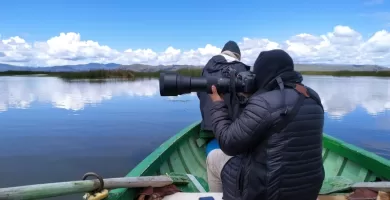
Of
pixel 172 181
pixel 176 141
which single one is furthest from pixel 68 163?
pixel 172 181

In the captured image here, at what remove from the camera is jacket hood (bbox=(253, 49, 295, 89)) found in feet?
6.19

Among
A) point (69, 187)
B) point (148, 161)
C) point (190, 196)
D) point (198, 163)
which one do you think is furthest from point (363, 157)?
point (69, 187)

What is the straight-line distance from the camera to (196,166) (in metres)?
4.77

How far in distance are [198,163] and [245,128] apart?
3184mm

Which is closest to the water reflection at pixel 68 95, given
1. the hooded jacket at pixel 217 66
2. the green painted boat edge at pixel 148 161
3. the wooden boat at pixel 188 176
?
the green painted boat edge at pixel 148 161

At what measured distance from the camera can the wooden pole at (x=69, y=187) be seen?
2160 mm

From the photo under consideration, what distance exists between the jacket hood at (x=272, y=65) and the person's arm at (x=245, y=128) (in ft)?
0.62

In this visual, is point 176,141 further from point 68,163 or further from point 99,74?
point 99,74

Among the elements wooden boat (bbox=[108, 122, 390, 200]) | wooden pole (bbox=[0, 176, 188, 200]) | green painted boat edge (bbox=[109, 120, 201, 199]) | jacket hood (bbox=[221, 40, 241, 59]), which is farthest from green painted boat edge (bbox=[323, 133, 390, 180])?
wooden pole (bbox=[0, 176, 188, 200])

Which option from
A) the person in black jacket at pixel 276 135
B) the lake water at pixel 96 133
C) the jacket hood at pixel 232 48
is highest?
the jacket hood at pixel 232 48

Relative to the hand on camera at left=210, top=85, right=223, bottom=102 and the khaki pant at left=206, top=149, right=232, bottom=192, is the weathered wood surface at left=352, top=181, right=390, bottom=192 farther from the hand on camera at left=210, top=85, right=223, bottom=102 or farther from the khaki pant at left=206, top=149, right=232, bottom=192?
the hand on camera at left=210, top=85, right=223, bottom=102

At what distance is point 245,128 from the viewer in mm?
1818

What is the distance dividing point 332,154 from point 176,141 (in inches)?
90.6

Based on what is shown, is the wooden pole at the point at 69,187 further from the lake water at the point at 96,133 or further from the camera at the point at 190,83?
the lake water at the point at 96,133
